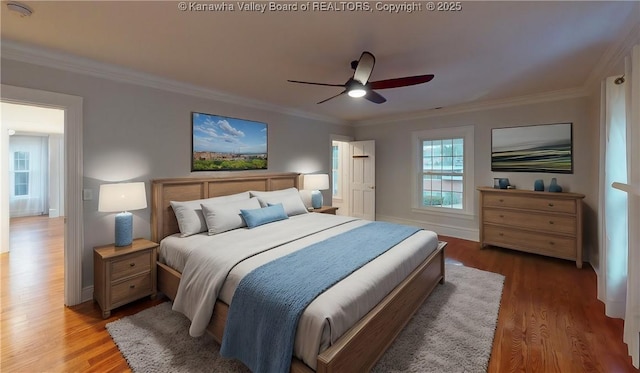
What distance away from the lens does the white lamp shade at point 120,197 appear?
101 inches

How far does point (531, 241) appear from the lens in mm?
3883

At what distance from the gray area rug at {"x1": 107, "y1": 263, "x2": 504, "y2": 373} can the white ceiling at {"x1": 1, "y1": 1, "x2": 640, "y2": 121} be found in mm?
2375

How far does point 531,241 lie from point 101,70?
5664 millimetres

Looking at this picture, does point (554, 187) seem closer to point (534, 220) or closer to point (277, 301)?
point (534, 220)

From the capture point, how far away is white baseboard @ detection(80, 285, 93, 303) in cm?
272

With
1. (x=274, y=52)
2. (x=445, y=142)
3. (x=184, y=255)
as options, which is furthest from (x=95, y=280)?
(x=445, y=142)

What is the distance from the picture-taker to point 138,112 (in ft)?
9.92

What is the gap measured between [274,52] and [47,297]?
334cm

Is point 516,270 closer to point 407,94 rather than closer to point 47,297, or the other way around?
point 407,94

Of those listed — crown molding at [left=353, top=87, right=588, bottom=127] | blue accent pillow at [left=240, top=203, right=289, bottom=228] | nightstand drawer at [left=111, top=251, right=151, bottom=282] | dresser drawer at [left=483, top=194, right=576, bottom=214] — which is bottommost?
nightstand drawer at [left=111, top=251, right=151, bottom=282]

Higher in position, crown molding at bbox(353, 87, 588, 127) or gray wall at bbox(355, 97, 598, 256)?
crown molding at bbox(353, 87, 588, 127)

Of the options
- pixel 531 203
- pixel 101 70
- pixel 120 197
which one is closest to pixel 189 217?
pixel 120 197

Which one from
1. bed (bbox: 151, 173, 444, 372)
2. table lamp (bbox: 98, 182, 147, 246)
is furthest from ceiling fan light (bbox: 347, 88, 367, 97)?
table lamp (bbox: 98, 182, 147, 246)

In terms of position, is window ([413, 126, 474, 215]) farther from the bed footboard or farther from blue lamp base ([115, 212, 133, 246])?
blue lamp base ([115, 212, 133, 246])
